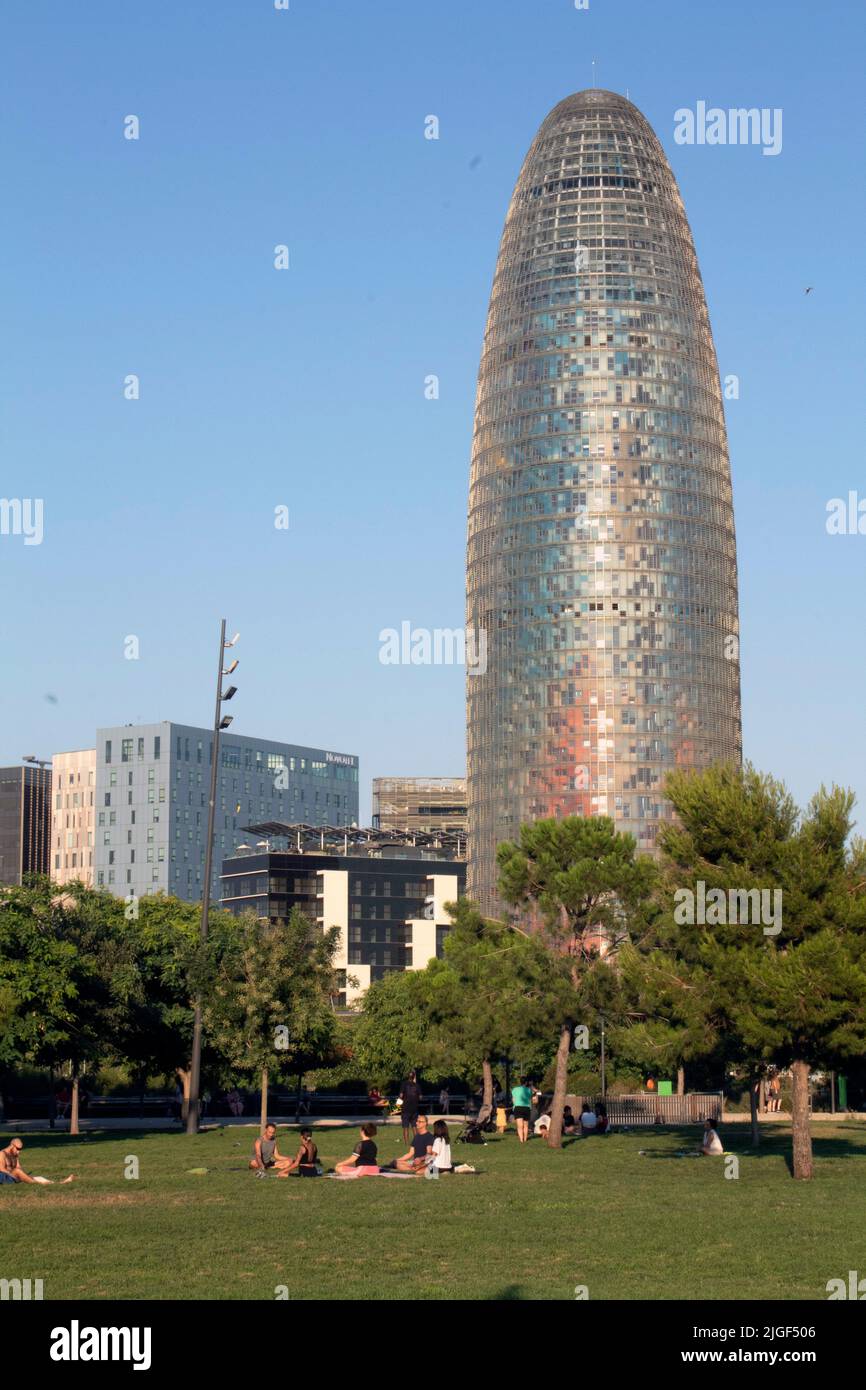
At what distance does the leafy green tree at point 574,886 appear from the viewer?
53.0 m

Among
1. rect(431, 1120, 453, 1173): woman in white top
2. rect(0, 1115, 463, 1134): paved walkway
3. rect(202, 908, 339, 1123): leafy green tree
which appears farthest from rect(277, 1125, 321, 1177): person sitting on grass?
rect(0, 1115, 463, 1134): paved walkway

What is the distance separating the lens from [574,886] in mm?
52781

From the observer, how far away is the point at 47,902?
5959cm

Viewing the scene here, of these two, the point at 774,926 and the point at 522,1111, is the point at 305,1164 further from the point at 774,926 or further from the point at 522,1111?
the point at 522,1111

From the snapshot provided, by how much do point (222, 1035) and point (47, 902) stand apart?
7.49 meters

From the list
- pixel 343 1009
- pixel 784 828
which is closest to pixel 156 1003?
pixel 784 828

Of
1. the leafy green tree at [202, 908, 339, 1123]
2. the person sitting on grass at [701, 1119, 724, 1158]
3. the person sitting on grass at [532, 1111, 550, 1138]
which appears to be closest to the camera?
the person sitting on grass at [701, 1119, 724, 1158]

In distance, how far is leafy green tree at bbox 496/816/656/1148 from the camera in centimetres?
5303

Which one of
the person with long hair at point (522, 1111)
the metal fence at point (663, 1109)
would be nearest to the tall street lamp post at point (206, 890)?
the person with long hair at point (522, 1111)

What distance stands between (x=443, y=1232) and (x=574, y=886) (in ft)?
88.9

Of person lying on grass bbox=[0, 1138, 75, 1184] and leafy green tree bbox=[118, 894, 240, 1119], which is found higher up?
leafy green tree bbox=[118, 894, 240, 1119]

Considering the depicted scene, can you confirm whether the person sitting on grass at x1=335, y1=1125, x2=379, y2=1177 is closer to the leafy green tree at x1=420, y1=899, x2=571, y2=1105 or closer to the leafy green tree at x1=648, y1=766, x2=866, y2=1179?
the leafy green tree at x1=648, y1=766, x2=866, y2=1179

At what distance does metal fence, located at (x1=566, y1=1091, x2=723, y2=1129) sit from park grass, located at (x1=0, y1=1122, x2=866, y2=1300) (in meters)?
37.9

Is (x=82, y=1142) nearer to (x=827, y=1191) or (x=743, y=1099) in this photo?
(x=827, y=1191)
